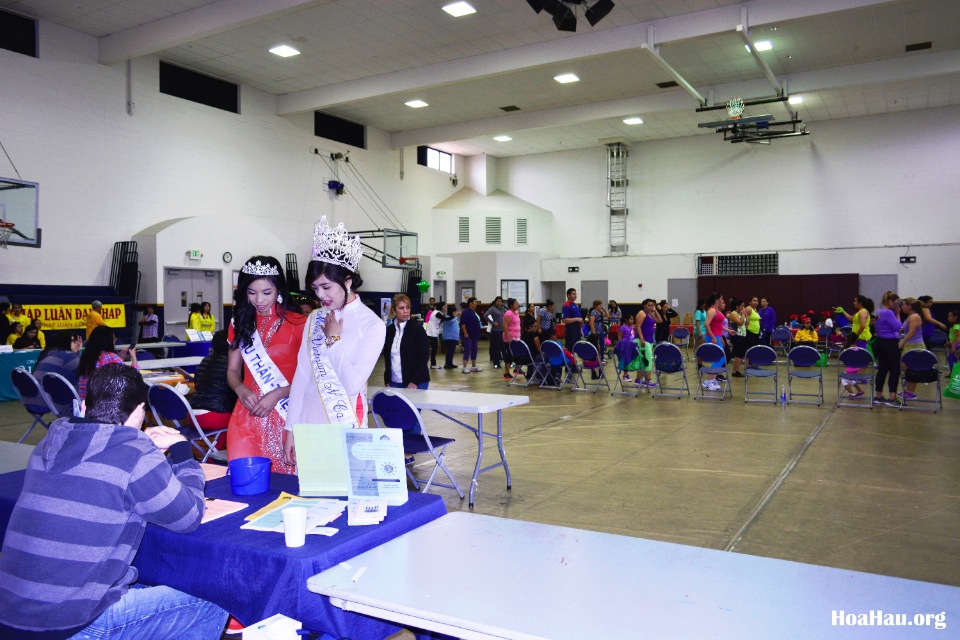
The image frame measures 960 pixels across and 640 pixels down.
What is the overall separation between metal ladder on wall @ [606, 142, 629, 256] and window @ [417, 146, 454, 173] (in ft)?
15.7

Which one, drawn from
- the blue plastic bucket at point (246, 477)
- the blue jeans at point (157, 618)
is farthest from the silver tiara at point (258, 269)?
the blue jeans at point (157, 618)

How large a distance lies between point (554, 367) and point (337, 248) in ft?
26.4

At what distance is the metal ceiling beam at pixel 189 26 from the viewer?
9969 mm

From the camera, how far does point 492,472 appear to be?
5438 millimetres

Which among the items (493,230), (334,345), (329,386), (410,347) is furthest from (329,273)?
(493,230)

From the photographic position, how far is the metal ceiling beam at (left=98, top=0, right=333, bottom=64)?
9.97m

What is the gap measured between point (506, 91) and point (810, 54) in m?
6.02

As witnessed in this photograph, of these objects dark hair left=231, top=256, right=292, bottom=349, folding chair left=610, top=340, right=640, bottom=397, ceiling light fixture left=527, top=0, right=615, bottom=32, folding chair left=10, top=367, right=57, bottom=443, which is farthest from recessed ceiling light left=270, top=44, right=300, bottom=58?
dark hair left=231, top=256, right=292, bottom=349

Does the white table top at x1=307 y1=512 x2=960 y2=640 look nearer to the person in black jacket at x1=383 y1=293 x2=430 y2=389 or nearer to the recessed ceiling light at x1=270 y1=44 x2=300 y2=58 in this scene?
the person in black jacket at x1=383 y1=293 x2=430 y2=389

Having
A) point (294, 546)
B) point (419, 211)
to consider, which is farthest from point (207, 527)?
point (419, 211)

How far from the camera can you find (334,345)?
274 centimetres

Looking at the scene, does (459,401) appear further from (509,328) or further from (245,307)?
(509,328)

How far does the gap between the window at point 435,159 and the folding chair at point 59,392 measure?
1517 cm

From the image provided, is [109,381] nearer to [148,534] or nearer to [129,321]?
[148,534]
